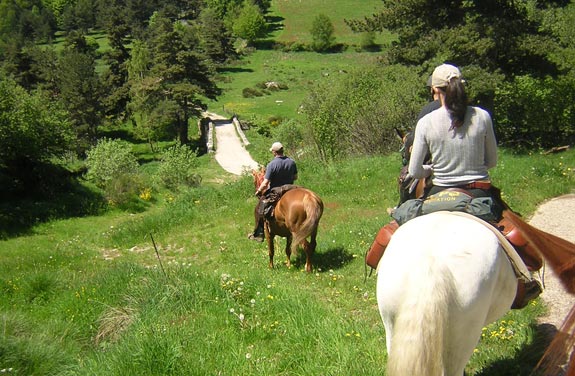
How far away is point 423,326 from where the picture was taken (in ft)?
10.2

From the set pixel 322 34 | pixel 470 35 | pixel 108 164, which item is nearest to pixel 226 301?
pixel 470 35

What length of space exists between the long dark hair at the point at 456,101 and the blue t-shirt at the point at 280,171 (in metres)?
5.69

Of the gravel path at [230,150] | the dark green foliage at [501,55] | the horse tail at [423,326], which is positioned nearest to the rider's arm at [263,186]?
the horse tail at [423,326]

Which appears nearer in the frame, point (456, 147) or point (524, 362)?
point (456, 147)

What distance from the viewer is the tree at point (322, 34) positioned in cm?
8775

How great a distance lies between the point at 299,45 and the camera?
3580 inches

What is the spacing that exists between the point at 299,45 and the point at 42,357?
89.9 meters

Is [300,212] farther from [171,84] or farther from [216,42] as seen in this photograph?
[216,42]

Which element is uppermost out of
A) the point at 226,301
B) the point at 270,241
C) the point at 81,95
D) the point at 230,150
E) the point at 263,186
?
the point at 263,186

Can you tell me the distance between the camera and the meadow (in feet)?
16.2

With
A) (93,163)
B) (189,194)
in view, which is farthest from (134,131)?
(189,194)

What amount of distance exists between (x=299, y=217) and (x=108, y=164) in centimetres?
2084

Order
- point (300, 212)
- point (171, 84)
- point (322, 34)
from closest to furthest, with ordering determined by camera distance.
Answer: point (300, 212) → point (171, 84) → point (322, 34)

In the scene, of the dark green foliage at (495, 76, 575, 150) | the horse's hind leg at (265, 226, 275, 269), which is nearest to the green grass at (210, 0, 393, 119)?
the dark green foliage at (495, 76, 575, 150)
